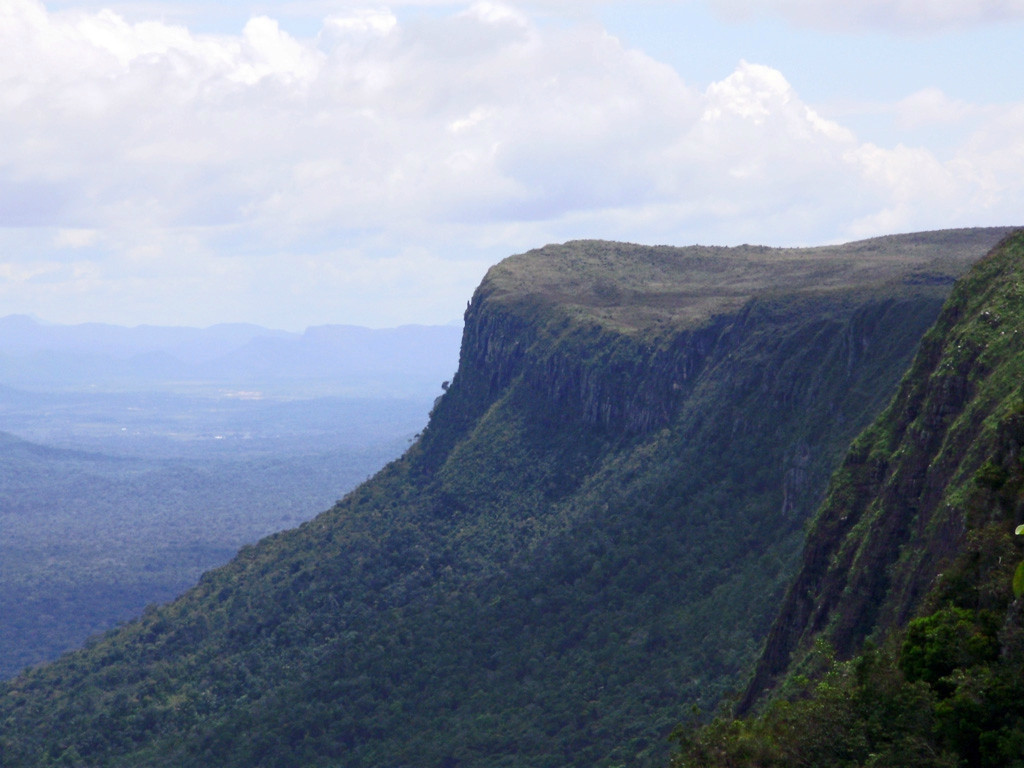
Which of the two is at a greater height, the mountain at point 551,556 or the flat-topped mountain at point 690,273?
the flat-topped mountain at point 690,273

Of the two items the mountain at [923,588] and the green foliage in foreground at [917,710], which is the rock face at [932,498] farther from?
the green foliage in foreground at [917,710]

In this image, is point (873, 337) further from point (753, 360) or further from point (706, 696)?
point (706, 696)

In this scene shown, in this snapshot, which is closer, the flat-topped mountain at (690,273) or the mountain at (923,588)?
the mountain at (923,588)

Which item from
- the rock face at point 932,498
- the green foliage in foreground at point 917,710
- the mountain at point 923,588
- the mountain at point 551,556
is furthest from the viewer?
the mountain at point 551,556

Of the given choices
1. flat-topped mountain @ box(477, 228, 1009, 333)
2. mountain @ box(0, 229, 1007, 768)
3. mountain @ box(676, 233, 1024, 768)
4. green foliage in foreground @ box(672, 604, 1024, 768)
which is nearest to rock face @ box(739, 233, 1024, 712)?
mountain @ box(676, 233, 1024, 768)

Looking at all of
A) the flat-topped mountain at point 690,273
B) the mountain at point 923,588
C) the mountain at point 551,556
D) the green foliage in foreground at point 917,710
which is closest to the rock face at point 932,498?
the mountain at point 923,588

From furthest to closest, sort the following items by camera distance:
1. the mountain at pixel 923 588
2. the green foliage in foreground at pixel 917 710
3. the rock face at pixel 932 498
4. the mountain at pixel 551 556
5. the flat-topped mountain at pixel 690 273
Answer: the flat-topped mountain at pixel 690 273 → the mountain at pixel 551 556 → the rock face at pixel 932 498 → the mountain at pixel 923 588 → the green foliage in foreground at pixel 917 710

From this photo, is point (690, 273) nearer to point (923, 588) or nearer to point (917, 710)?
point (923, 588)
